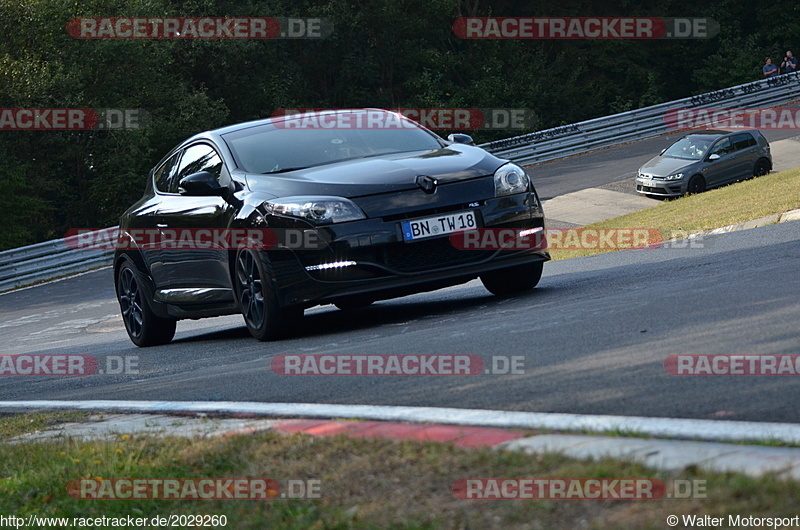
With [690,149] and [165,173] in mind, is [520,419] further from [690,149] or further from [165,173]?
[690,149]

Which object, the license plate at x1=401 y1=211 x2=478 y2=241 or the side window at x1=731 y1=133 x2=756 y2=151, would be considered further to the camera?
the side window at x1=731 y1=133 x2=756 y2=151

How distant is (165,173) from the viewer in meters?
10.1

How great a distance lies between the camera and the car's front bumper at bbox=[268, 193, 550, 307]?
7695mm

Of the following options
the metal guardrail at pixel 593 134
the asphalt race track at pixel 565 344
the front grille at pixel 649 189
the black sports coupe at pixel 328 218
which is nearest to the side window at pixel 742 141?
the front grille at pixel 649 189

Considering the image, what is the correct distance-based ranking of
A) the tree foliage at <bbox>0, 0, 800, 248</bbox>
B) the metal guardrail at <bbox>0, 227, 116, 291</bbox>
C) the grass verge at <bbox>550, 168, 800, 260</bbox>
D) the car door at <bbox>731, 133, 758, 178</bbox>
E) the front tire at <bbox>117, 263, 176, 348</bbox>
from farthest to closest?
the tree foliage at <bbox>0, 0, 800, 248</bbox> → the car door at <bbox>731, 133, 758, 178</bbox> → the metal guardrail at <bbox>0, 227, 116, 291</bbox> → the grass verge at <bbox>550, 168, 800, 260</bbox> → the front tire at <bbox>117, 263, 176, 348</bbox>

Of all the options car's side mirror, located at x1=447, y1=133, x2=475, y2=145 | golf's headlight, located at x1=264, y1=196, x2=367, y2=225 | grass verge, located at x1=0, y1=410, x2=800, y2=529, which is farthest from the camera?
car's side mirror, located at x1=447, y1=133, x2=475, y2=145

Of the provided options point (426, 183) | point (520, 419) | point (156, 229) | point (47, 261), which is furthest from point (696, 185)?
point (520, 419)

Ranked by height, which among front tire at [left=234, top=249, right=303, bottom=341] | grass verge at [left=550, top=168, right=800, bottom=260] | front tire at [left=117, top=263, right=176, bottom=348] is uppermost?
front tire at [left=234, top=249, right=303, bottom=341]

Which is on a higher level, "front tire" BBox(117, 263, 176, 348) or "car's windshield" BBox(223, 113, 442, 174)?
"car's windshield" BBox(223, 113, 442, 174)

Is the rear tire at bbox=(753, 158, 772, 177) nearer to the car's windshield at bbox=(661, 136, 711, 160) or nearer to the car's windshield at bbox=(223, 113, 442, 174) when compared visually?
the car's windshield at bbox=(661, 136, 711, 160)

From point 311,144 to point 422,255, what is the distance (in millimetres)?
1575

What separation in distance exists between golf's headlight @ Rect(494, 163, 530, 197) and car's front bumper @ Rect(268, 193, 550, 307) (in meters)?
0.27

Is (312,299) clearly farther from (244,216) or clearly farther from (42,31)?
(42,31)

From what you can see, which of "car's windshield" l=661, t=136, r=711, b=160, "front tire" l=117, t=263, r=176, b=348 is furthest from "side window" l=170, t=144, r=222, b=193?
"car's windshield" l=661, t=136, r=711, b=160
